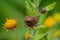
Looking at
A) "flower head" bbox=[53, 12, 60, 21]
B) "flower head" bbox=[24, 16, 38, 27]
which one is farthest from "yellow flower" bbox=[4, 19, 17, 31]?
"flower head" bbox=[53, 12, 60, 21]

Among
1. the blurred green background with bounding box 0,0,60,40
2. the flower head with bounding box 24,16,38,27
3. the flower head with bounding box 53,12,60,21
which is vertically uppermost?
the blurred green background with bounding box 0,0,60,40

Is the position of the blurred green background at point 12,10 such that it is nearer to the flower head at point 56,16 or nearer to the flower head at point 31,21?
the flower head at point 56,16

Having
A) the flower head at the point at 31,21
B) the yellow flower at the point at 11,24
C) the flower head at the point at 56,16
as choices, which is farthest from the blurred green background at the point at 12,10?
the flower head at the point at 31,21

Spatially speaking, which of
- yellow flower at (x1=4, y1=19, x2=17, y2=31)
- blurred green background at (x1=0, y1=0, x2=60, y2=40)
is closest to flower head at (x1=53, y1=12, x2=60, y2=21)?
blurred green background at (x1=0, y1=0, x2=60, y2=40)

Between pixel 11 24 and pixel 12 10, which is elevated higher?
pixel 12 10

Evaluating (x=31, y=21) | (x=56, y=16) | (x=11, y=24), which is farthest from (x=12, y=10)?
(x=31, y=21)

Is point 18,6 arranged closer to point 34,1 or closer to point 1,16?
point 1,16

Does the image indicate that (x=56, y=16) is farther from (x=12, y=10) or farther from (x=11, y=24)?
(x=11, y=24)

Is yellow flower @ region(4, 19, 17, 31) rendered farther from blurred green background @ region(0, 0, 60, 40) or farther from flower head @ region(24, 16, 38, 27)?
blurred green background @ region(0, 0, 60, 40)

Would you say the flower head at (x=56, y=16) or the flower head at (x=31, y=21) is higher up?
the flower head at (x=56, y=16)

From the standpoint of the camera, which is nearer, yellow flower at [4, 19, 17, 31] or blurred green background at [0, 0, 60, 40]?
yellow flower at [4, 19, 17, 31]

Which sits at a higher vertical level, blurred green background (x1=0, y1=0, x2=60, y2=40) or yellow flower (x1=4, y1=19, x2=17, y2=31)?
blurred green background (x1=0, y1=0, x2=60, y2=40)

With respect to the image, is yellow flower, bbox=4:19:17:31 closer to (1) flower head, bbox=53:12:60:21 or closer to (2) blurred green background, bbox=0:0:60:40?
(2) blurred green background, bbox=0:0:60:40
